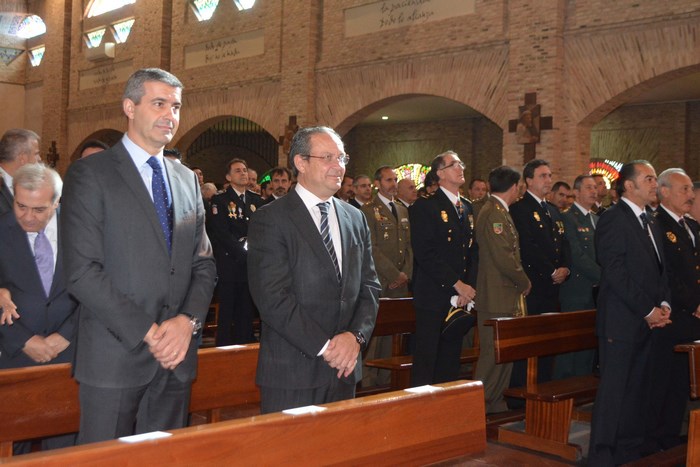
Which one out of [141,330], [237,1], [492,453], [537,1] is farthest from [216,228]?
[237,1]

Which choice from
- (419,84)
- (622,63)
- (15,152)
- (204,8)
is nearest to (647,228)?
(15,152)

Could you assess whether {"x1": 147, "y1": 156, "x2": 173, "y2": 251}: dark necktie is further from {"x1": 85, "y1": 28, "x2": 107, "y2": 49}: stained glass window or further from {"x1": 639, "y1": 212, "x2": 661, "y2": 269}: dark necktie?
{"x1": 85, "y1": 28, "x2": 107, "y2": 49}: stained glass window

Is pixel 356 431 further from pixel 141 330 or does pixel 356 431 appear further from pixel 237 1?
pixel 237 1

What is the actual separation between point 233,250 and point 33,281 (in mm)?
3698

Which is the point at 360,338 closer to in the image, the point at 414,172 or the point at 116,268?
the point at 116,268

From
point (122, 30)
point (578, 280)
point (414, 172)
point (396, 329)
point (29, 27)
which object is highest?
point (29, 27)

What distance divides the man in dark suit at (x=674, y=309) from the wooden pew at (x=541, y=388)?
399mm

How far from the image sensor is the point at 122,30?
16.8 meters

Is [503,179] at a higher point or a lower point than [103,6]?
lower

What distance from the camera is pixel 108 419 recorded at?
2.10 metres

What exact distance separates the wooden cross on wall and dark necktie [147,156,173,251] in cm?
794

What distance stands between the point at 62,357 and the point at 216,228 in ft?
12.2

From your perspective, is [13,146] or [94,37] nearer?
[13,146]

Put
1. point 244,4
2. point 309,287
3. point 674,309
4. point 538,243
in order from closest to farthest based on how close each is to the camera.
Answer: point 309,287 → point 674,309 → point 538,243 → point 244,4
